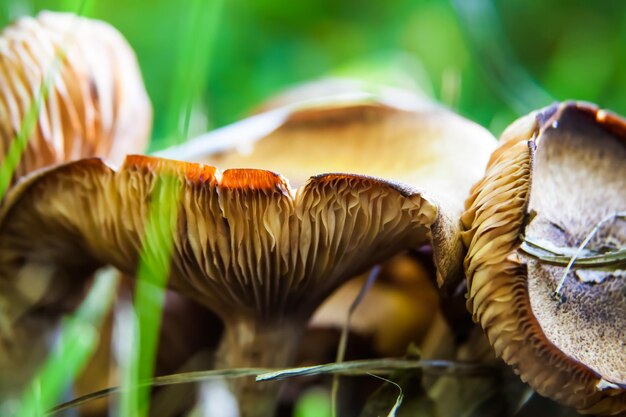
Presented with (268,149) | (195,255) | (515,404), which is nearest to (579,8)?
(268,149)

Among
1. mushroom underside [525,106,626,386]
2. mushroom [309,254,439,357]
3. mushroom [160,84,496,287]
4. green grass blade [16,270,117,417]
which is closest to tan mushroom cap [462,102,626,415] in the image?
mushroom underside [525,106,626,386]

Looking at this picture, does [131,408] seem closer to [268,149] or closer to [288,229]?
[288,229]

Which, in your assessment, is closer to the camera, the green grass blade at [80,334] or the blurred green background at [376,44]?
the green grass blade at [80,334]

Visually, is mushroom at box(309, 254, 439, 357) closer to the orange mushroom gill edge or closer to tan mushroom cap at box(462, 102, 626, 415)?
the orange mushroom gill edge

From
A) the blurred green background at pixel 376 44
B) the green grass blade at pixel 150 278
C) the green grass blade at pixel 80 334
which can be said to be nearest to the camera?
the green grass blade at pixel 150 278

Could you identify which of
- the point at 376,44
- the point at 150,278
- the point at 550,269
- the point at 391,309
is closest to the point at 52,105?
the point at 150,278

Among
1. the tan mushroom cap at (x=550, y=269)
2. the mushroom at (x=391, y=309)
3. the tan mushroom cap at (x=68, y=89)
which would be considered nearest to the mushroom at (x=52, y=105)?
the tan mushroom cap at (x=68, y=89)

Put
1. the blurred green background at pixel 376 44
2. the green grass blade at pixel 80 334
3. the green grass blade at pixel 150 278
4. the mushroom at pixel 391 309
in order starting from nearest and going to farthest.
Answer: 1. the green grass blade at pixel 150 278
2. the green grass blade at pixel 80 334
3. the mushroom at pixel 391 309
4. the blurred green background at pixel 376 44

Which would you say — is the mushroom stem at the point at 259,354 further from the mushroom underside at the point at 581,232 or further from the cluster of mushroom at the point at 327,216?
the mushroom underside at the point at 581,232
